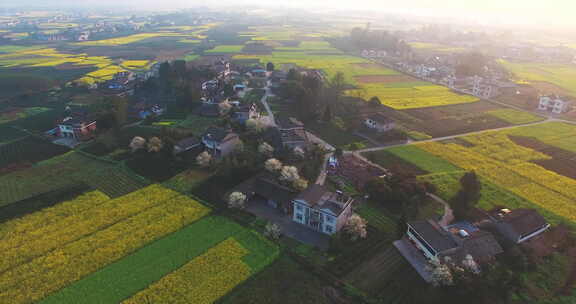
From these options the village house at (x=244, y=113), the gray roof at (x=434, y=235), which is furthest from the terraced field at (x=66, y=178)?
the gray roof at (x=434, y=235)

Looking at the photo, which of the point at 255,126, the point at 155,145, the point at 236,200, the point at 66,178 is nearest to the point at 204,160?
the point at 155,145

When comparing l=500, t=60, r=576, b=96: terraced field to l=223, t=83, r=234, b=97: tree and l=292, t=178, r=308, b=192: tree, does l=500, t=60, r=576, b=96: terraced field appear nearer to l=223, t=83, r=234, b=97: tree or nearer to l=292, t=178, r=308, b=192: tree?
l=223, t=83, r=234, b=97: tree

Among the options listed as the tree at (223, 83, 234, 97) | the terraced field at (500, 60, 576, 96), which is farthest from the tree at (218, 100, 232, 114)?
the terraced field at (500, 60, 576, 96)

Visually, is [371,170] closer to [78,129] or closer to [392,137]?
[392,137]

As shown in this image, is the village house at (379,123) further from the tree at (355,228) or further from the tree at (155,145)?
the tree at (155,145)

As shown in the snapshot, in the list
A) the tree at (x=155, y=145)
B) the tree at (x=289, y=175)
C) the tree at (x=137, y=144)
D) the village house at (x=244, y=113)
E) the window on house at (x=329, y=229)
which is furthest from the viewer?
the village house at (x=244, y=113)

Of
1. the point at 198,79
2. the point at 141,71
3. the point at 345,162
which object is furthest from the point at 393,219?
the point at 141,71

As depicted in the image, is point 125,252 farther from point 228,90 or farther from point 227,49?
point 227,49
